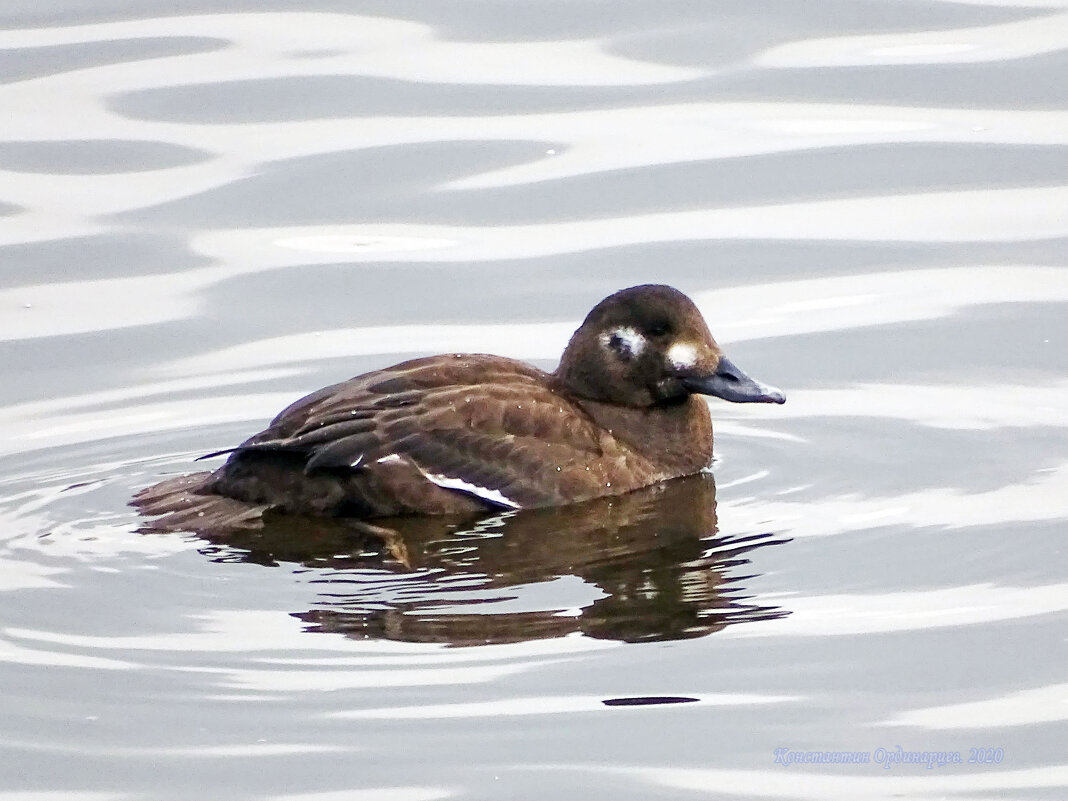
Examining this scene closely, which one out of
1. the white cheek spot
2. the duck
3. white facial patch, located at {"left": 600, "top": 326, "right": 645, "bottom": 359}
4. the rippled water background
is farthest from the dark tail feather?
the white cheek spot

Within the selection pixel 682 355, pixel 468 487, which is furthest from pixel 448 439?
pixel 682 355

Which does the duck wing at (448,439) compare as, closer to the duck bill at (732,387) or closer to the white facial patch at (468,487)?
the white facial patch at (468,487)

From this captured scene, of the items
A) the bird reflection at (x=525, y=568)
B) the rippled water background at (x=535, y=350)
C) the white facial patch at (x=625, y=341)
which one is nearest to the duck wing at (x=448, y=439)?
the bird reflection at (x=525, y=568)

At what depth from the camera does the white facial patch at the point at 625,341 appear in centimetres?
868

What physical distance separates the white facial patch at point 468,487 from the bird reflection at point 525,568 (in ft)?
0.25

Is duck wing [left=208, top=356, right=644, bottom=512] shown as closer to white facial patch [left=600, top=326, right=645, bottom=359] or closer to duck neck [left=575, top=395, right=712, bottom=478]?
duck neck [left=575, top=395, right=712, bottom=478]

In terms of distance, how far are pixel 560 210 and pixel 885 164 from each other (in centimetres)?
187

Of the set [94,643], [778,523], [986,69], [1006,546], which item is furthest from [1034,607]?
[986,69]

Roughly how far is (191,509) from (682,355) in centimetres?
207

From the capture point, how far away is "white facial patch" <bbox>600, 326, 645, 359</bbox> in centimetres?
868

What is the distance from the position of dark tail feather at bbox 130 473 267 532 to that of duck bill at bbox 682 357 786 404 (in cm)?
186

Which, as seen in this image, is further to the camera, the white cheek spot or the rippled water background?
the white cheek spot

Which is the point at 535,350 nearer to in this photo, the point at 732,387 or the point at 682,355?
the point at 682,355

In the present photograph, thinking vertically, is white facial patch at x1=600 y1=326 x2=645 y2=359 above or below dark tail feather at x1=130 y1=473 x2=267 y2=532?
above
